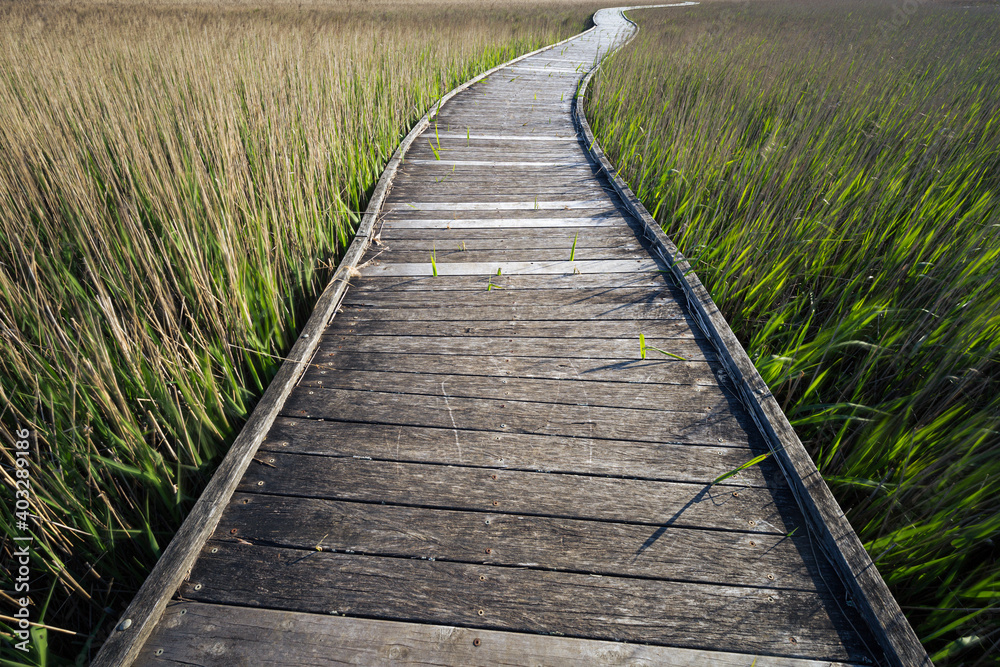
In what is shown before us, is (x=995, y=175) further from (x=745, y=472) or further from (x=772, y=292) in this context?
(x=745, y=472)

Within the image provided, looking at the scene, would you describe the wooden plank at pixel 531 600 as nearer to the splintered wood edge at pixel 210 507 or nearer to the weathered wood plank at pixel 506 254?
the splintered wood edge at pixel 210 507

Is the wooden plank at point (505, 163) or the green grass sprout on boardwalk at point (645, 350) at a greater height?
the wooden plank at point (505, 163)

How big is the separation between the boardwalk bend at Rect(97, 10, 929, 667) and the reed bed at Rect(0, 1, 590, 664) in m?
0.22

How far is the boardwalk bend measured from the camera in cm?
118

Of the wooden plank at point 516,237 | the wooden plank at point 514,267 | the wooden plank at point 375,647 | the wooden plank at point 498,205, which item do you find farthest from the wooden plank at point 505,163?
the wooden plank at point 375,647

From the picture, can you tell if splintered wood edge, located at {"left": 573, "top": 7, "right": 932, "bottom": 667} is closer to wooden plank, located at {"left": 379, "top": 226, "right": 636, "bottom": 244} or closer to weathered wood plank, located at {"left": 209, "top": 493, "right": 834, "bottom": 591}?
weathered wood plank, located at {"left": 209, "top": 493, "right": 834, "bottom": 591}

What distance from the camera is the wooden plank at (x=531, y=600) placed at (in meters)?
1.19

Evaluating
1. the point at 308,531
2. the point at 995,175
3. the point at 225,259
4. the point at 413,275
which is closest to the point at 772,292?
the point at 995,175

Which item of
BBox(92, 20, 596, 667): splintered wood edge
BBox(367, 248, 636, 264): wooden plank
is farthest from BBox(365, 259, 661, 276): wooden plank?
BBox(92, 20, 596, 667): splintered wood edge

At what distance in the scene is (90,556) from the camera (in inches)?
51.1

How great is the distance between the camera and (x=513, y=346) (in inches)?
85.5

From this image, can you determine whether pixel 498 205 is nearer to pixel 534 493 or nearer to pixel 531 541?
pixel 534 493

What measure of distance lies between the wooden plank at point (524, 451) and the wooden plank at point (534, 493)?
35 millimetres

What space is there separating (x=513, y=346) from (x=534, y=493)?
81 cm
